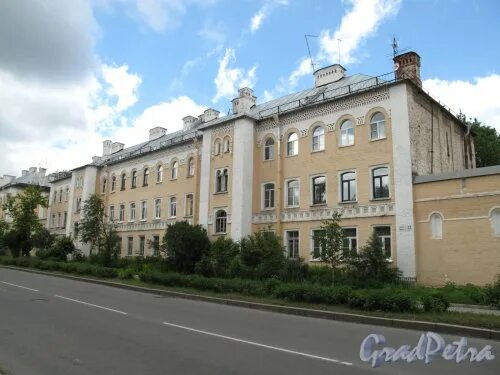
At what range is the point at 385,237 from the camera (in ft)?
76.6

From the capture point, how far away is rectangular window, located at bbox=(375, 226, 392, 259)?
23.0 meters

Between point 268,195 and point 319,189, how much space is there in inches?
164

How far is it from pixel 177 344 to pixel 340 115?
20597mm

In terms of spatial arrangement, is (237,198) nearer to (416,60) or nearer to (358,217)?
(358,217)

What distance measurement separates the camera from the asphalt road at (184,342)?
7069 mm

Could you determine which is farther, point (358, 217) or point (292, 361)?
point (358, 217)

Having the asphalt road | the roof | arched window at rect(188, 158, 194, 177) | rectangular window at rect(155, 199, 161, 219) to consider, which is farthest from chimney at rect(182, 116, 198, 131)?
the asphalt road

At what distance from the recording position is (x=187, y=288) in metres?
20.5

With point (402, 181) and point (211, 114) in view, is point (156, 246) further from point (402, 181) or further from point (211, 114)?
point (402, 181)

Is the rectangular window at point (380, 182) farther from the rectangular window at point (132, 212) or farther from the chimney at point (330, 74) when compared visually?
the rectangular window at point (132, 212)

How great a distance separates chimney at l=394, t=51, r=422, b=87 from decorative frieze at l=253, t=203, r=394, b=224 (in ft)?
26.7

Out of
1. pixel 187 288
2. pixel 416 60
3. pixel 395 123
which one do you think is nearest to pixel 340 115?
pixel 395 123

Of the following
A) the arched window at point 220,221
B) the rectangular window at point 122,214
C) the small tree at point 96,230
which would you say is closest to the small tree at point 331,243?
the arched window at point 220,221

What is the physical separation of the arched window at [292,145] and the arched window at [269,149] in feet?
4.49
